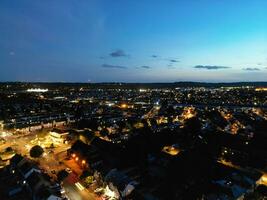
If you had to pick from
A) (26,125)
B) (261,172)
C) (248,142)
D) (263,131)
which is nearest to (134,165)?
(261,172)

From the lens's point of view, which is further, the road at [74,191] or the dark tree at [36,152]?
the dark tree at [36,152]

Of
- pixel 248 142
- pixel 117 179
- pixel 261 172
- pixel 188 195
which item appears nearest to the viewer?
pixel 188 195

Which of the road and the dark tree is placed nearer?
the road

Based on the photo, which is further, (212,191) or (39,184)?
(39,184)

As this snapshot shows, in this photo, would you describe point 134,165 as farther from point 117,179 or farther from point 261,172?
point 261,172

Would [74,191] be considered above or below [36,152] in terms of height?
below

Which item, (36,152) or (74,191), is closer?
(74,191)

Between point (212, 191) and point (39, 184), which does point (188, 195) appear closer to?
point (212, 191)

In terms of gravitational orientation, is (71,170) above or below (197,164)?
below

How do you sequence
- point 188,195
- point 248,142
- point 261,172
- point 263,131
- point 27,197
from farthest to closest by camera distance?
point 263,131
point 248,142
point 261,172
point 27,197
point 188,195

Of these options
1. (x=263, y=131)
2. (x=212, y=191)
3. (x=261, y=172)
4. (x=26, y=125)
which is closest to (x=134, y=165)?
(x=212, y=191)
